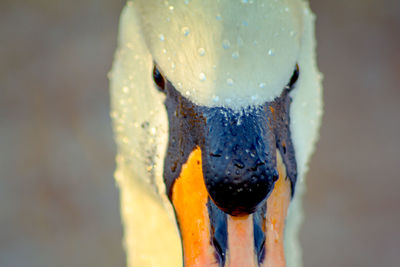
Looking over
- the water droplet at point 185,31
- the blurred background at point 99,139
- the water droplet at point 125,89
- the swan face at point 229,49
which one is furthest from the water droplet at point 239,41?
the blurred background at point 99,139

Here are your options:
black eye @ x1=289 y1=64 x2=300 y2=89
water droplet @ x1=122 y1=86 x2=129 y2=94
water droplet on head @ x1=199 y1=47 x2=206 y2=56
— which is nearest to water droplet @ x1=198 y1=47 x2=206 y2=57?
water droplet on head @ x1=199 y1=47 x2=206 y2=56

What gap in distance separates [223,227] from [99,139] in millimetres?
3276

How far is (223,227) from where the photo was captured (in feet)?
4.20

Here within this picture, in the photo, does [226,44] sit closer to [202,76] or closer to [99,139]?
[202,76]

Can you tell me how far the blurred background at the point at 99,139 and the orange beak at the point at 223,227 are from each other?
Answer: 112 inches

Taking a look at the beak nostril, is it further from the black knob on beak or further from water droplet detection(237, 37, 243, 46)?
water droplet detection(237, 37, 243, 46)

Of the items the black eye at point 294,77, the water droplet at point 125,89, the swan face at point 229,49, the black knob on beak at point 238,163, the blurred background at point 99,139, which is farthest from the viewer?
the blurred background at point 99,139

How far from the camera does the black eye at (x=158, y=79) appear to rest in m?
1.56

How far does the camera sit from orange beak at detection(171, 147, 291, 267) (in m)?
1.26

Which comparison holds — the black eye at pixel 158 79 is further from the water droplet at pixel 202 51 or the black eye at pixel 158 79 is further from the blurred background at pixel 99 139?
the blurred background at pixel 99 139

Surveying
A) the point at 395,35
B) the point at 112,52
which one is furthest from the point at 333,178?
the point at 112,52

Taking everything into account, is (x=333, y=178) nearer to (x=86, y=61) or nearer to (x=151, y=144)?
(x=86, y=61)

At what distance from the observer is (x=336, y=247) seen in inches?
167

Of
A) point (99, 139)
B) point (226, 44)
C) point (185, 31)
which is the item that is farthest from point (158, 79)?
point (99, 139)
